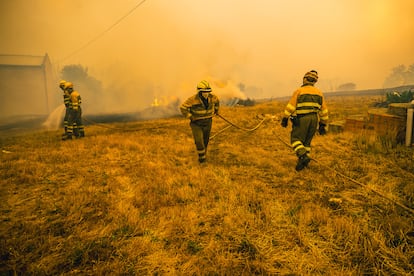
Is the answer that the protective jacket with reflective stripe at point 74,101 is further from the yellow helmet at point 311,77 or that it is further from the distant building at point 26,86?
the distant building at point 26,86

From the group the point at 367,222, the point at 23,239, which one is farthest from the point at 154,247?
the point at 367,222

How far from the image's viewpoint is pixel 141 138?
8.81 m

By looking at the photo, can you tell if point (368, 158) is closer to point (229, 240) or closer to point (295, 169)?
point (295, 169)

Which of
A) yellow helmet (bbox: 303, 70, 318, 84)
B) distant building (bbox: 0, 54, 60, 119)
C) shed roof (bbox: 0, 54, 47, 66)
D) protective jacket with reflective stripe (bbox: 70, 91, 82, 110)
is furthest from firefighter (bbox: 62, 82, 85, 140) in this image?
shed roof (bbox: 0, 54, 47, 66)

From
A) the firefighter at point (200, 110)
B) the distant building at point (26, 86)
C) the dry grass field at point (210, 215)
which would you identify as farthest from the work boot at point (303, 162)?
the distant building at point (26, 86)

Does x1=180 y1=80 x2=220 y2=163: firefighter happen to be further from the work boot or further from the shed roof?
the shed roof

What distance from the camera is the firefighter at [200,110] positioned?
5.28m

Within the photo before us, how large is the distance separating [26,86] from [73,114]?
37696 millimetres


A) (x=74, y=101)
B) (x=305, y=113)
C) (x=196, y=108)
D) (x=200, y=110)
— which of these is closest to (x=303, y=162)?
(x=305, y=113)

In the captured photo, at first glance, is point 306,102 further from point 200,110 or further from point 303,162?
point 200,110

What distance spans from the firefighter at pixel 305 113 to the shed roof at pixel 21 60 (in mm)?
45904

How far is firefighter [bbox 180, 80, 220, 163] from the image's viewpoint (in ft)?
17.3

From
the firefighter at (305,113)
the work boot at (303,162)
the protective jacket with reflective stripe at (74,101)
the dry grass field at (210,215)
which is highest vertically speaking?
the protective jacket with reflective stripe at (74,101)

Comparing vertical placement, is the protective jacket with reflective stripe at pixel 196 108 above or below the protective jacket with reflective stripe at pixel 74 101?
below
